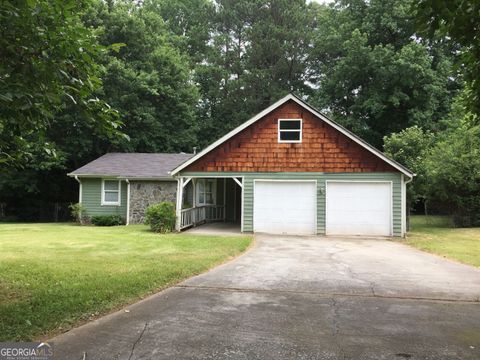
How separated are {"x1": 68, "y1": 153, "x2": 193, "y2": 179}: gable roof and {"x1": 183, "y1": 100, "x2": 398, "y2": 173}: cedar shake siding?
151 inches

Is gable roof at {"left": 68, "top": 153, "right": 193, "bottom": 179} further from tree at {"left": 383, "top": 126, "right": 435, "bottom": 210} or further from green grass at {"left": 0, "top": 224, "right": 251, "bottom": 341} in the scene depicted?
tree at {"left": 383, "top": 126, "right": 435, "bottom": 210}

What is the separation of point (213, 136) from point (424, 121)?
17918 mm

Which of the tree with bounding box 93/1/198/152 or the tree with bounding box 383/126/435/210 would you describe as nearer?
the tree with bounding box 383/126/435/210

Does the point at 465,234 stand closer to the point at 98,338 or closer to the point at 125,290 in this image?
the point at 125,290

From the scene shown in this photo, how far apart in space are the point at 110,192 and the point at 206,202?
4.99 meters

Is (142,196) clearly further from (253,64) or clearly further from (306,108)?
(253,64)

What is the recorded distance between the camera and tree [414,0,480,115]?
4398 millimetres

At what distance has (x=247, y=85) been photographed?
132 ft

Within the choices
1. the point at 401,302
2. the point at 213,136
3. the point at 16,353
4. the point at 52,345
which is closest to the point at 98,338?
the point at 52,345

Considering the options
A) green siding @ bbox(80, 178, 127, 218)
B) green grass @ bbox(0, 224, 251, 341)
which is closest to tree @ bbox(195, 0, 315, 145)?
green siding @ bbox(80, 178, 127, 218)

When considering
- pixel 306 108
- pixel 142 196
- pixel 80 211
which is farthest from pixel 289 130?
pixel 80 211

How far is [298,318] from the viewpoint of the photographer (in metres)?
5.76

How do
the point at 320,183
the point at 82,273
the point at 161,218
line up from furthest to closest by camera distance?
the point at 320,183 → the point at 161,218 → the point at 82,273

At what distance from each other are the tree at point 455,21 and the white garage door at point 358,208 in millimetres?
11784
